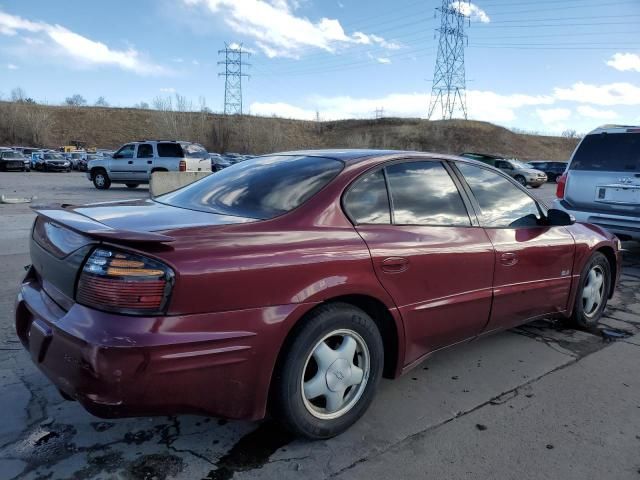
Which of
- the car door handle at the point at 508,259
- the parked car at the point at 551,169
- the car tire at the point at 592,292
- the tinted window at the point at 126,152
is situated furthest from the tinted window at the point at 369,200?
the parked car at the point at 551,169

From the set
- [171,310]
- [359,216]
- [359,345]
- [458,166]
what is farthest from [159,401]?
[458,166]

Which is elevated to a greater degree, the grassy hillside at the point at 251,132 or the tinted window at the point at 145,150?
the grassy hillside at the point at 251,132

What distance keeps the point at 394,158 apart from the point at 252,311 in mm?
1456

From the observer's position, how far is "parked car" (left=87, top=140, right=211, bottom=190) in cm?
1891

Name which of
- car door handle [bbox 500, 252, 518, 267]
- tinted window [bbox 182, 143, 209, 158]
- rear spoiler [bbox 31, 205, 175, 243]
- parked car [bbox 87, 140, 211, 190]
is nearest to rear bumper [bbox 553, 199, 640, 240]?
car door handle [bbox 500, 252, 518, 267]

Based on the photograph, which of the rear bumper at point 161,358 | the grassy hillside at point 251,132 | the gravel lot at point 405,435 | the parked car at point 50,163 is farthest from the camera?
the grassy hillside at point 251,132

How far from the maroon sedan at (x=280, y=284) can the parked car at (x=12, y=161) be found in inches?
1432

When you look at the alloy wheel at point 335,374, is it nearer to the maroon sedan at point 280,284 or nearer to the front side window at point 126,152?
the maroon sedan at point 280,284

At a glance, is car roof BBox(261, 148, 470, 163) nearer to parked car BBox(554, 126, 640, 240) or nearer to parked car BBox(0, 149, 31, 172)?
parked car BBox(554, 126, 640, 240)

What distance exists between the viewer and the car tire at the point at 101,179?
2005 centimetres

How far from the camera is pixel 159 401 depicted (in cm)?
221

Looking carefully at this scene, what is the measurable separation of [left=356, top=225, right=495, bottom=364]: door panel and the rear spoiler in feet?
3.67

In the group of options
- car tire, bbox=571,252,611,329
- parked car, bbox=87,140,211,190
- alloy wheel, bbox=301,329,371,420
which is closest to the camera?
alloy wheel, bbox=301,329,371,420

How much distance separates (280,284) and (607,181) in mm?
6232
